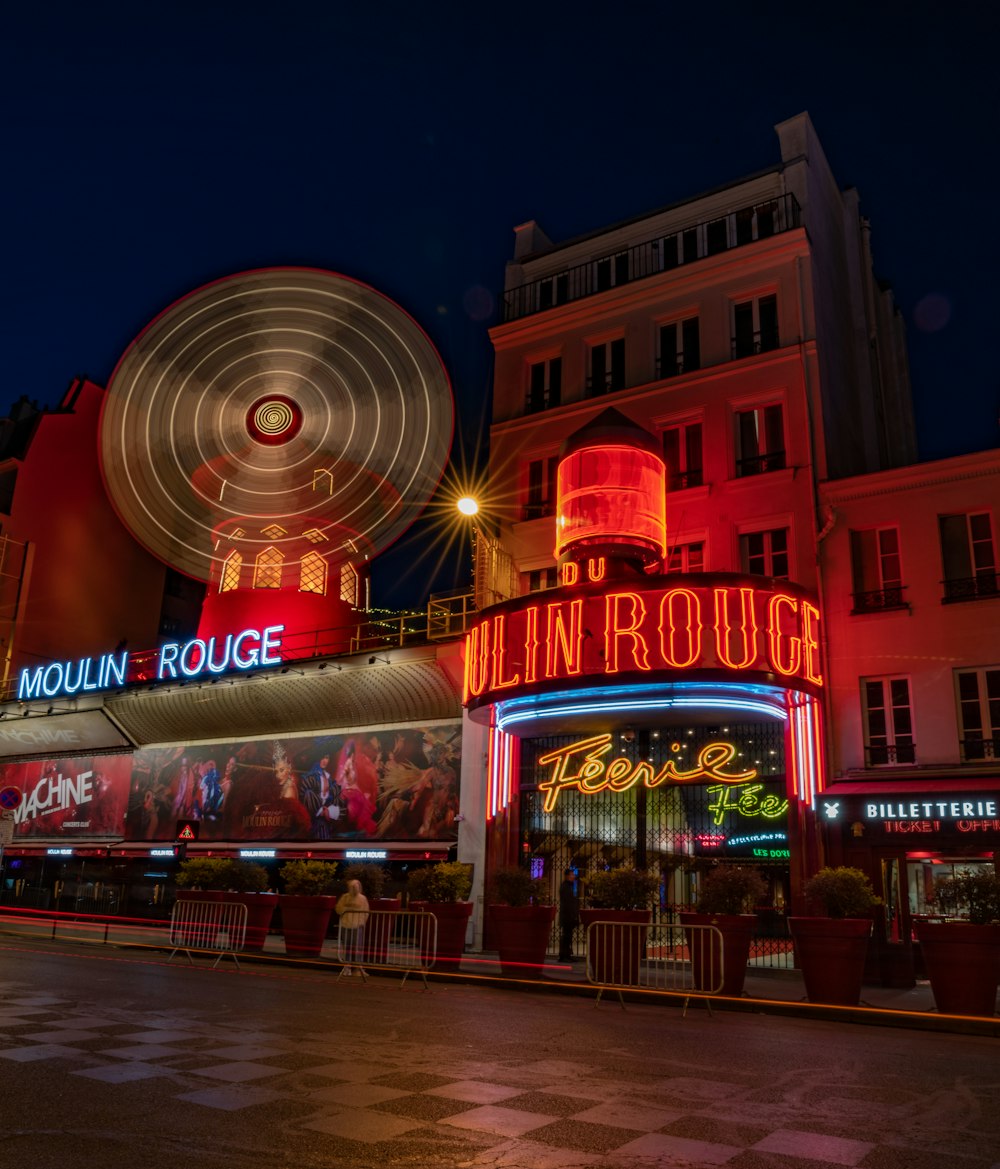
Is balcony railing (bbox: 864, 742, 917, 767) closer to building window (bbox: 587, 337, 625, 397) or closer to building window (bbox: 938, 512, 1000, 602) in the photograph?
building window (bbox: 938, 512, 1000, 602)

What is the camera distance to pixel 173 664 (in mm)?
27141

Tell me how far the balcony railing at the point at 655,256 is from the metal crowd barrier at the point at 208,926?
15638 mm

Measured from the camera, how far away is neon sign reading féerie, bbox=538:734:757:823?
1777 cm

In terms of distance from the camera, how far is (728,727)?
62.2ft

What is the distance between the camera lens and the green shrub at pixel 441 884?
1641cm

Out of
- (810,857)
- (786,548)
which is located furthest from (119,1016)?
(786,548)

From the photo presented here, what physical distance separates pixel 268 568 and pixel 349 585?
2452 mm

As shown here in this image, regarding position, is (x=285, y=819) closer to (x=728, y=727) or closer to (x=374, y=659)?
(x=374, y=659)

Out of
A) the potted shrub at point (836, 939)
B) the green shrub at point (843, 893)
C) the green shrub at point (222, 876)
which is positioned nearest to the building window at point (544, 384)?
the green shrub at point (222, 876)

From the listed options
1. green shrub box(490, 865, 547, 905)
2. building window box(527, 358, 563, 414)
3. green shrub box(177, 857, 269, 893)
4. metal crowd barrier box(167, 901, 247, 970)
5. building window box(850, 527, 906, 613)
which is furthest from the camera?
building window box(527, 358, 563, 414)

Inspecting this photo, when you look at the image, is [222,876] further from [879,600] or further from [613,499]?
[879,600]

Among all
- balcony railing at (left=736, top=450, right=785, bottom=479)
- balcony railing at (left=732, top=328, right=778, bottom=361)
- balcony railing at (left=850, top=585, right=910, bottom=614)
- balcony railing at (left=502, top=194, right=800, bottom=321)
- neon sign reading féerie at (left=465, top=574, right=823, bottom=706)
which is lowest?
neon sign reading féerie at (left=465, top=574, right=823, bottom=706)

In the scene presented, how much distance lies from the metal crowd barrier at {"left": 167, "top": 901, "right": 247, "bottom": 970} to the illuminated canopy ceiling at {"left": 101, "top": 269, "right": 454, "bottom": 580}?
42.9ft

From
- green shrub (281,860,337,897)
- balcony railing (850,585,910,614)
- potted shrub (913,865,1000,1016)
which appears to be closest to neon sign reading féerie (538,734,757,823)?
balcony railing (850,585,910,614)
